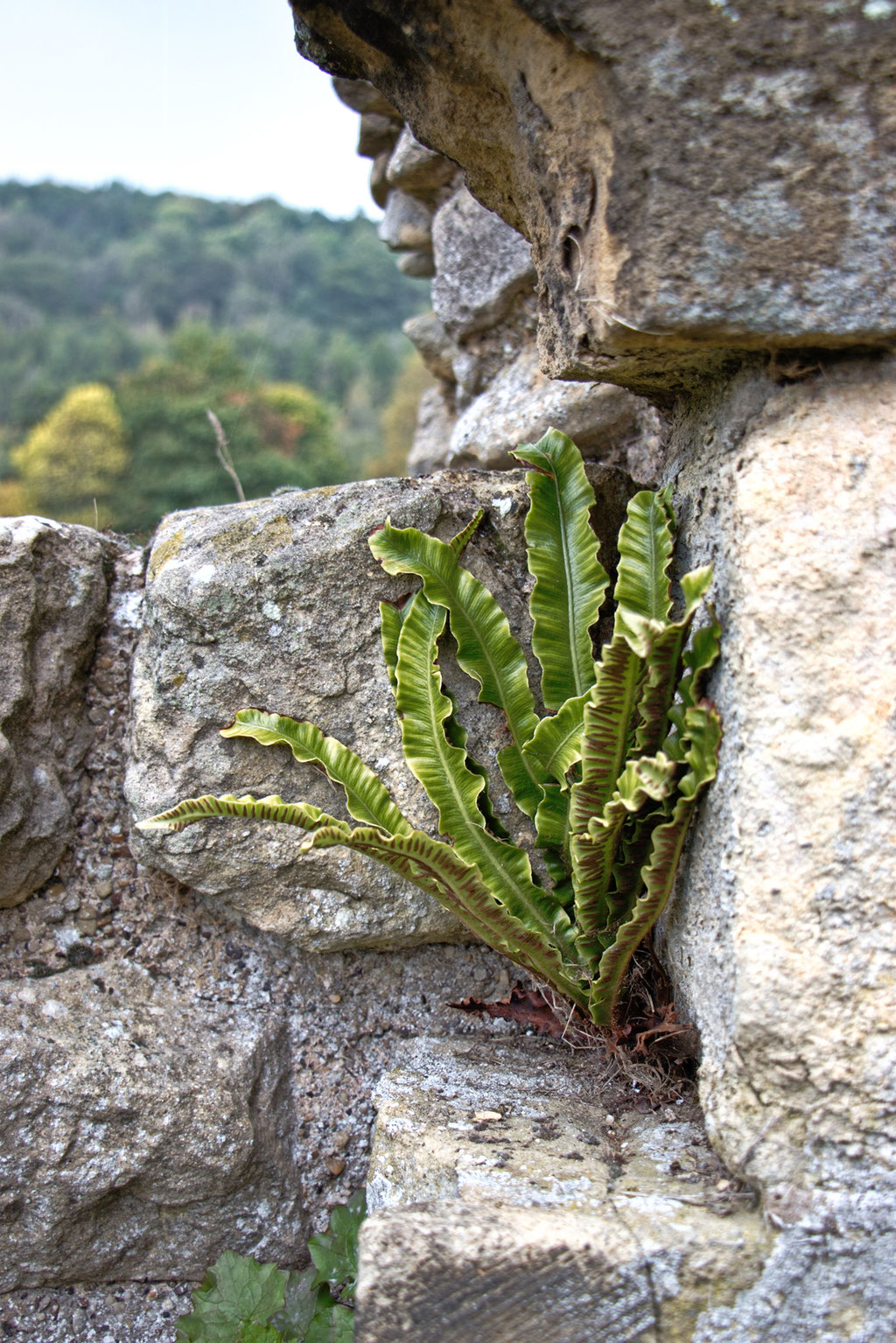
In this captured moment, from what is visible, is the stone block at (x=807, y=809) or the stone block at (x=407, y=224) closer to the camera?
the stone block at (x=807, y=809)

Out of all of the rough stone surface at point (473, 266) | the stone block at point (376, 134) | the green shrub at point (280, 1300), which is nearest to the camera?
the green shrub at point (280, 1300)

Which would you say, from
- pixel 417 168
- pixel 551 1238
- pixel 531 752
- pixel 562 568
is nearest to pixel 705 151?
pixel 562 568

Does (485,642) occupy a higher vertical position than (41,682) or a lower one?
higher

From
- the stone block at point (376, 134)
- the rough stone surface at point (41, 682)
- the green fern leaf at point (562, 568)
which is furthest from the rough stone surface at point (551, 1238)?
the stone block at point (376, 134)

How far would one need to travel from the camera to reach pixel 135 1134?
1770 mm

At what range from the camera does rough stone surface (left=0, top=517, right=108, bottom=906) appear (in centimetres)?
189

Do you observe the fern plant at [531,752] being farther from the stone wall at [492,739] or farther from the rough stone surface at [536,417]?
the rough stone surface at [536,417]

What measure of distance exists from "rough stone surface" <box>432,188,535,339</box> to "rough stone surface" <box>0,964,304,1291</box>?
210 centimetres

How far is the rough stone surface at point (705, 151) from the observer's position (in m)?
1.24

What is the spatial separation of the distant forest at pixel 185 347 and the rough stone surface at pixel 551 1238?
377 inches

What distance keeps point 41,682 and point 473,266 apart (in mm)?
1789

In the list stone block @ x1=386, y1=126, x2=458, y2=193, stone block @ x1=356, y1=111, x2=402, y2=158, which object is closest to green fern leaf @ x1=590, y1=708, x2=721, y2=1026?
stone block @ x1=386, y1=126, x2=458, y2=193

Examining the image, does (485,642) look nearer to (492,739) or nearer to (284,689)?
(492,739)

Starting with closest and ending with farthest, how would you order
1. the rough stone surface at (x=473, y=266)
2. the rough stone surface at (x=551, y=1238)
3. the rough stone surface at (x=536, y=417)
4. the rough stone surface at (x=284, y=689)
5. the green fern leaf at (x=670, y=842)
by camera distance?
the rough stone surface at (x=551, y=1238), the green fern leaf at (x=670, y=842), the rough stone surface at (x=284, y=689), the rough stone surface at (x=536, y=417), the rough stone surface at (x=473, y=266)
